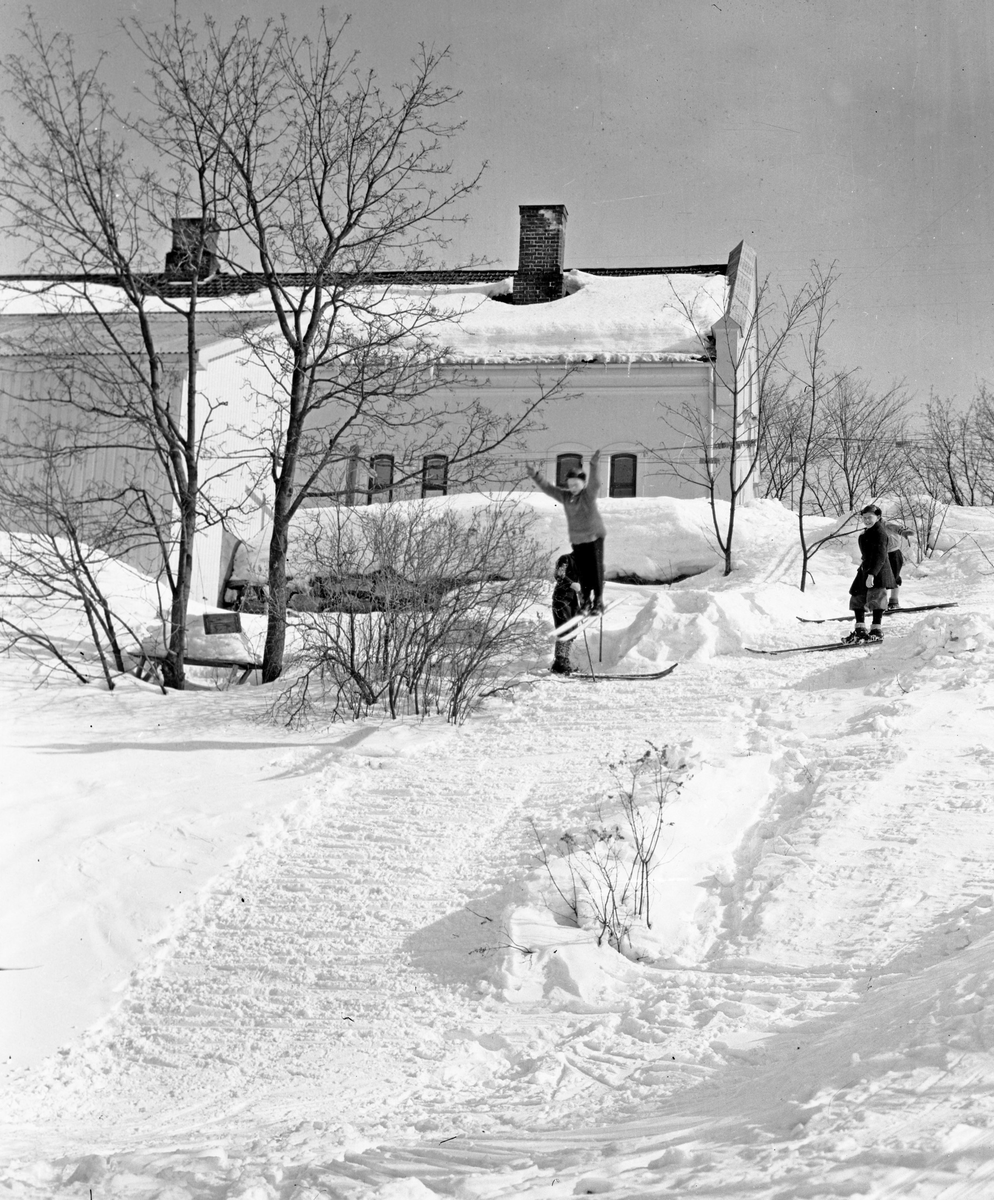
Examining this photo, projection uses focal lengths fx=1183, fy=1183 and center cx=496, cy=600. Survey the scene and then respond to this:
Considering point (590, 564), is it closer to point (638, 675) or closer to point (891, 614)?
point (638, 675)

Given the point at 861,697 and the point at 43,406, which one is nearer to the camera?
the point at 861,697

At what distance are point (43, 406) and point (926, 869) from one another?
19.2 metres

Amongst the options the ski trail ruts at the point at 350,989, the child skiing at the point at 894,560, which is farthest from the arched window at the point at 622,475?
the ski trail ruts at the point at 350,989

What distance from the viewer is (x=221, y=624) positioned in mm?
15969

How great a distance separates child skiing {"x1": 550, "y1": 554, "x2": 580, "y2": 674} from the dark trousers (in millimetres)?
307

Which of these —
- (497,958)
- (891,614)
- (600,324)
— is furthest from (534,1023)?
(600,324)

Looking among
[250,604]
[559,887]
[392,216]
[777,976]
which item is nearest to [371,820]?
[559,887]

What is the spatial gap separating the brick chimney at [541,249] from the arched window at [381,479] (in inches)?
378

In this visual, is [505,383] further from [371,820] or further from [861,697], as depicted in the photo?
[371,820]

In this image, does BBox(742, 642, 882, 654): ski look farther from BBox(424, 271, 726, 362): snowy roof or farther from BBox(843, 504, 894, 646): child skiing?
BBox(424, 271, 726, 362): snowy roof

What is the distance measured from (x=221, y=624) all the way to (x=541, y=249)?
52.4 feet

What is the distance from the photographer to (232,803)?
29.3 feet

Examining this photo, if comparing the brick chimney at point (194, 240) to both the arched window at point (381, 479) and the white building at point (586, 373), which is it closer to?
the arched window at point (381, 479)

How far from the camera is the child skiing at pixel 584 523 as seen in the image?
12.0 meters
